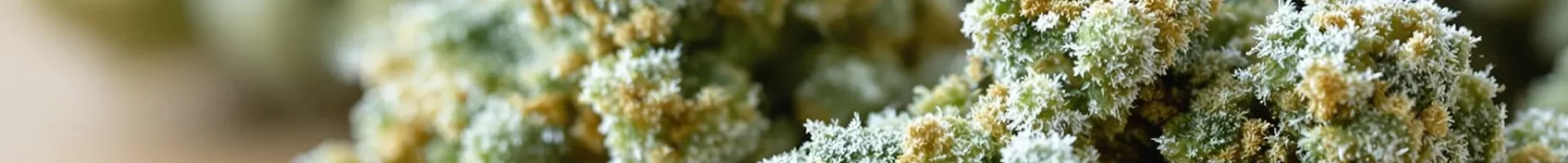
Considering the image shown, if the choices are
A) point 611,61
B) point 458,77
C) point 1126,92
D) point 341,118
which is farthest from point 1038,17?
point 341,118

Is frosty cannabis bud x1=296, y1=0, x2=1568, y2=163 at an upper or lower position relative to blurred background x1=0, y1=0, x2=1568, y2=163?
lower

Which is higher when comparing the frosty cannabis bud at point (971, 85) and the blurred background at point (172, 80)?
the blurred background at point (172, 80)

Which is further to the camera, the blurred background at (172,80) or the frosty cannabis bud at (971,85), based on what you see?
the blurred background at (172,80)

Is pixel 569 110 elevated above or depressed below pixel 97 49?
below

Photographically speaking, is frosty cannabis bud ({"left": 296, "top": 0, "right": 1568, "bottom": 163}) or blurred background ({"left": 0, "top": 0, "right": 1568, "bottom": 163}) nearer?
frosty cannabis bud ({"left": 296, "top": 0, "right": 1568, "bottom": 163})

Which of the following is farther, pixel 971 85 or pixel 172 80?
pixel 172 80

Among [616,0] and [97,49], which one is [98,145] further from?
[616,0]

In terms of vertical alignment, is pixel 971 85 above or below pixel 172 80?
below

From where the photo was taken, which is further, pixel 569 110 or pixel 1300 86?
pixel 569 110
